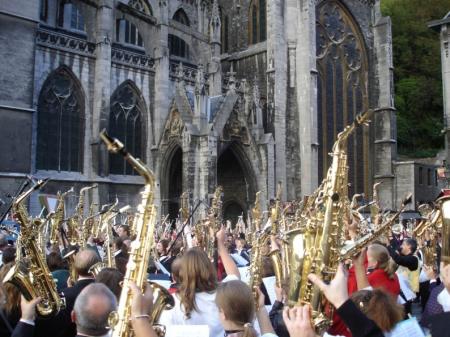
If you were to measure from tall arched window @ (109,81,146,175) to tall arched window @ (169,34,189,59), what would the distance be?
6346 mm

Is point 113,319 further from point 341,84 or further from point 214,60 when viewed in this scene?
point 341,84

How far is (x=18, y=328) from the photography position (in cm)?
321

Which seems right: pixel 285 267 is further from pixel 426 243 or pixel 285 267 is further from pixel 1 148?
pixel 1 148

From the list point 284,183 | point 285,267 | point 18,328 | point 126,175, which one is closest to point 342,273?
point 18,328

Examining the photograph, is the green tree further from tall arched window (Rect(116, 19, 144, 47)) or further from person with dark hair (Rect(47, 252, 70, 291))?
person with dark hair (Rect(47, 252, 70, 291))

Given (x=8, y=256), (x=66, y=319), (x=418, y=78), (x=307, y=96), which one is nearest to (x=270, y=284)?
(x=66, y=319)

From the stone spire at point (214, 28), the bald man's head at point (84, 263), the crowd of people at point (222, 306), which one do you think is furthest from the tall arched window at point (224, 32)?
the bald man's head at point (84, 263)

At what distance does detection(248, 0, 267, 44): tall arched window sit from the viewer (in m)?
31.0

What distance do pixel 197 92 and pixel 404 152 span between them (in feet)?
83.6

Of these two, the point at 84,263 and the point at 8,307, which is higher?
the point at 84,263

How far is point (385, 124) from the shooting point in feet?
116

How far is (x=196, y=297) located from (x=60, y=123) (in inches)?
805

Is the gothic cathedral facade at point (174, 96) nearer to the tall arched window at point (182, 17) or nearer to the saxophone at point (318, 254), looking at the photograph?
the tall arched window at point (182, 17)

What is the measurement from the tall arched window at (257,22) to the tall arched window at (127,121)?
9.32 metres
